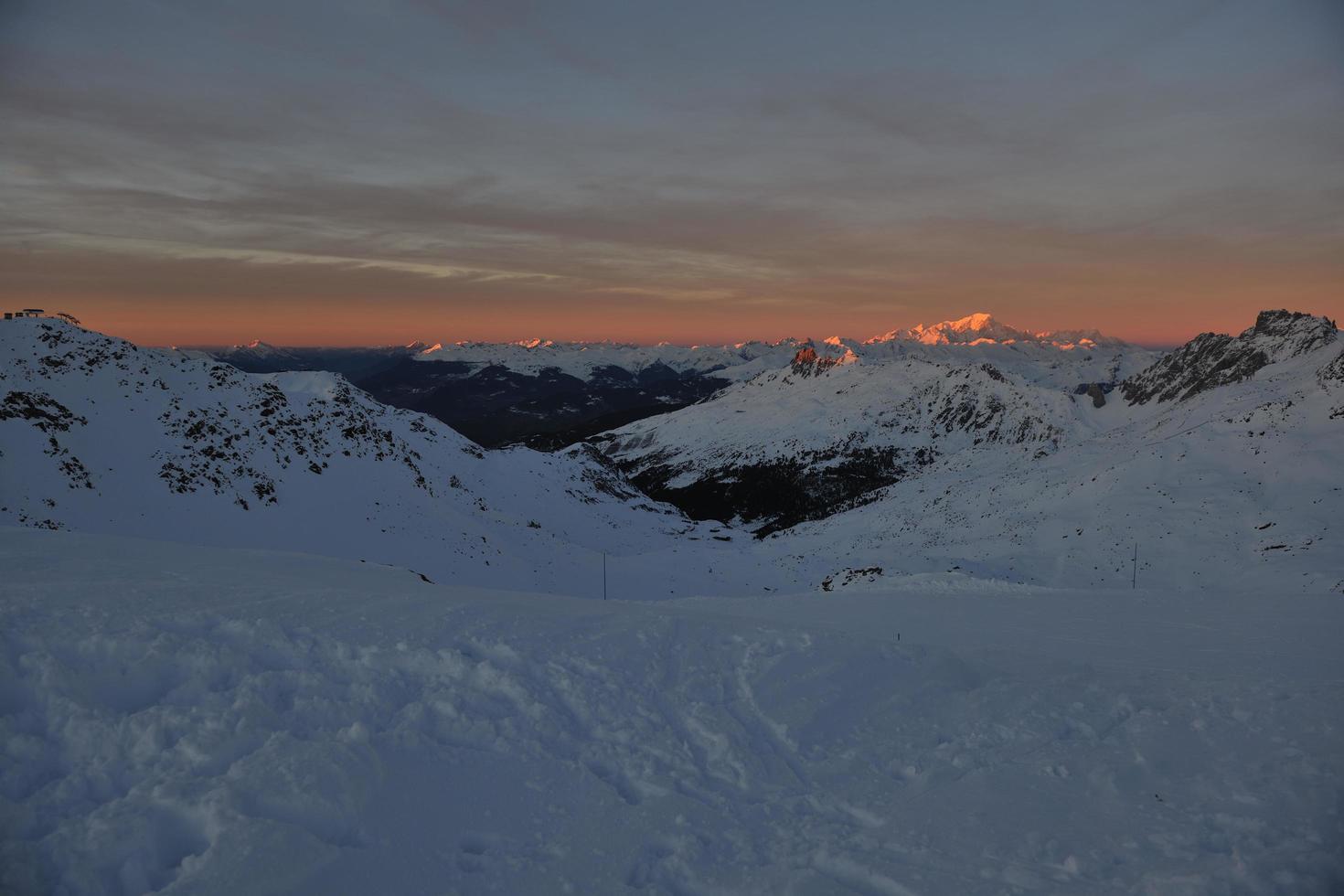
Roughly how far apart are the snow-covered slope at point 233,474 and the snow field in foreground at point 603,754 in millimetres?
29343

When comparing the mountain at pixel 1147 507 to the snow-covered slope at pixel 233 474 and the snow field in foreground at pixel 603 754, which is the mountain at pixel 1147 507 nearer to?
the snow-covered slope at pixel 233 474

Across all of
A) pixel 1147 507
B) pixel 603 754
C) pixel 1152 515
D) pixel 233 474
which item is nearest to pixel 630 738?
pixel 603 754

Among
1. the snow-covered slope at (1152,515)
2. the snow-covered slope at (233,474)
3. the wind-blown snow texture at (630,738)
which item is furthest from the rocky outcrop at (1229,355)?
the wind-blown snow texture at (630,738)

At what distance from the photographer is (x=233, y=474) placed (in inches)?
1689

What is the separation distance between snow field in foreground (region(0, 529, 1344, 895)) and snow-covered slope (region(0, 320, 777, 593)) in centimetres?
2934

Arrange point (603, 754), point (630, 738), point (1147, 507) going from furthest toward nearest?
point (1147, 507)
point (630, 738)
point (603, 754)

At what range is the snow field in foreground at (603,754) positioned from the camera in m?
6.39

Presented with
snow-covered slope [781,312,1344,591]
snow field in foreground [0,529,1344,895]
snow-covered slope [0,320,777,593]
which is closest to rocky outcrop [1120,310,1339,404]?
snow-covered slope [781,312,1344,591]

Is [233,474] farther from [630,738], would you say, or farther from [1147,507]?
[1147,507]

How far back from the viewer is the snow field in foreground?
6.39 meters

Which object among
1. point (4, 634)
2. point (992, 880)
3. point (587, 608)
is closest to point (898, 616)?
point (587, 608)

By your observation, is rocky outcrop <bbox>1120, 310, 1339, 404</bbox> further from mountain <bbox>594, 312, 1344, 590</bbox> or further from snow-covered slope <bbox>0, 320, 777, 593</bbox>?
snow-covered slope <bbox>0, 320, 777, 593</bbox>

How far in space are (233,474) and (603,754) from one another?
45.1 meters

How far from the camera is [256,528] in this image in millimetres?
39094
